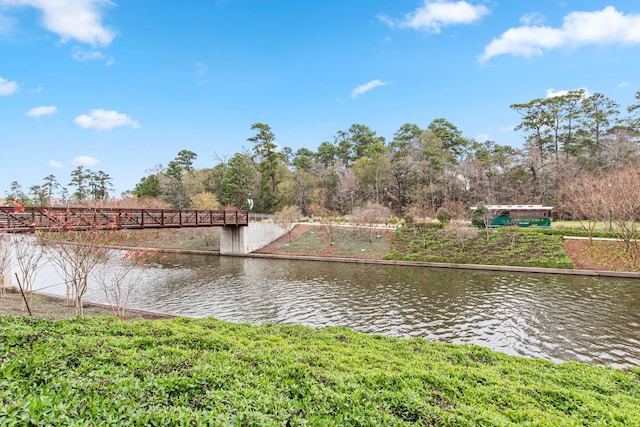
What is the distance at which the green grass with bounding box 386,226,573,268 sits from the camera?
796 inches

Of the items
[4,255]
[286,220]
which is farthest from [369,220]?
[4,255]

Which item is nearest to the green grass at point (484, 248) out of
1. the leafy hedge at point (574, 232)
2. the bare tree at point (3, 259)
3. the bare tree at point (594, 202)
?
the leafy hedge at point (574, 232)

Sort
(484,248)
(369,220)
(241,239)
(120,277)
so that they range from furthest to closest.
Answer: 1. (369,220)
2. (241,239)
3. (484,248)
4. (120,277)

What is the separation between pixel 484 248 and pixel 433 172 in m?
18.8

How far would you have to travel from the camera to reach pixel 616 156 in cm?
3131

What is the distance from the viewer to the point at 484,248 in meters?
22.4

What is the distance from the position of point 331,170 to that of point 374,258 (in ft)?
86.3

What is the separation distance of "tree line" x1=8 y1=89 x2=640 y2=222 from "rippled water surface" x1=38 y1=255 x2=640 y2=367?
16.4 metres

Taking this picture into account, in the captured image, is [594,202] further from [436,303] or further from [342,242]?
[342,242]

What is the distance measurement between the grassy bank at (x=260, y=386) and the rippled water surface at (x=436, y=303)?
3228 millimetres

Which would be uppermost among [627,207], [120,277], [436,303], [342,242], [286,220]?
[627,207]

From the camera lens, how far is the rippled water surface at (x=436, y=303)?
9.24 m

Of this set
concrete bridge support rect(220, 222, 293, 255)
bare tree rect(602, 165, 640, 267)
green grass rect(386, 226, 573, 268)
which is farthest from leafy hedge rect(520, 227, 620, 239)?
concrete bridge support rect(220, 222, 293, 255)

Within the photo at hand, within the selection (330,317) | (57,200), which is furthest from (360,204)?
(57,200)
